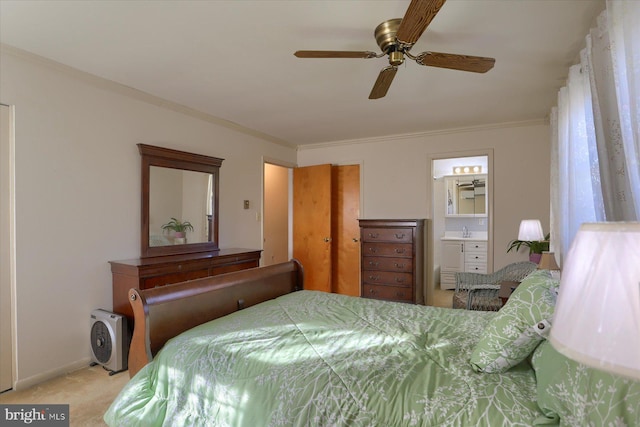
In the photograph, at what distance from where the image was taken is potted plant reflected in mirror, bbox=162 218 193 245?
3400mm

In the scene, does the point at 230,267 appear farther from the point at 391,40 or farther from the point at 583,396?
the point at 583,396

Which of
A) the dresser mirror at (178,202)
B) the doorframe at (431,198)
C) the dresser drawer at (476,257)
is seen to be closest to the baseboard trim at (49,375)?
the dresser mirror at (178,202)

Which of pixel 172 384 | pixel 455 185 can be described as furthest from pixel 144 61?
pixel 455 185

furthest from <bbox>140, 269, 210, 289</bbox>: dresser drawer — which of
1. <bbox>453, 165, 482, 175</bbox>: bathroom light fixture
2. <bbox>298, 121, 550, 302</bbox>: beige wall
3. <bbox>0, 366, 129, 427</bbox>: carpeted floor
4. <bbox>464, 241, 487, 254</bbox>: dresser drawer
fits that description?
<bbox>453, 165, 482, 175</bbox>: bathroom light fixture

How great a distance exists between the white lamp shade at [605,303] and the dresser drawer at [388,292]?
3788mm

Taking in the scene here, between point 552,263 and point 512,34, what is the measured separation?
60.9 inches

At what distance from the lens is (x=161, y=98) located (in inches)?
129

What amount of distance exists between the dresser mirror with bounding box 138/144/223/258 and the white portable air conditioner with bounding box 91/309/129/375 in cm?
69

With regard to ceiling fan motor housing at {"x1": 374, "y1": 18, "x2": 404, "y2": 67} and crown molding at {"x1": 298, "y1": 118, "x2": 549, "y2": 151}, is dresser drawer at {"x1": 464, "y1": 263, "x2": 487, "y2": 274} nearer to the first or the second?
crown molding at {"x1": 298, "y1": 118, "x2": 549, "y2": 151}

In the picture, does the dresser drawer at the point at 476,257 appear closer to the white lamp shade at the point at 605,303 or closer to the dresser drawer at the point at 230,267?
the dresser drawer at the point at 230,267

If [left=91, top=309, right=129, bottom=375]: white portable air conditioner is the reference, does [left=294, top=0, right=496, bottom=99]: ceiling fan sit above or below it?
above

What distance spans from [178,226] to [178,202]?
253mm

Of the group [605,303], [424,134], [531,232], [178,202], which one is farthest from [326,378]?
[424,134]

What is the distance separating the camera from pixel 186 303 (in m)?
1.92
